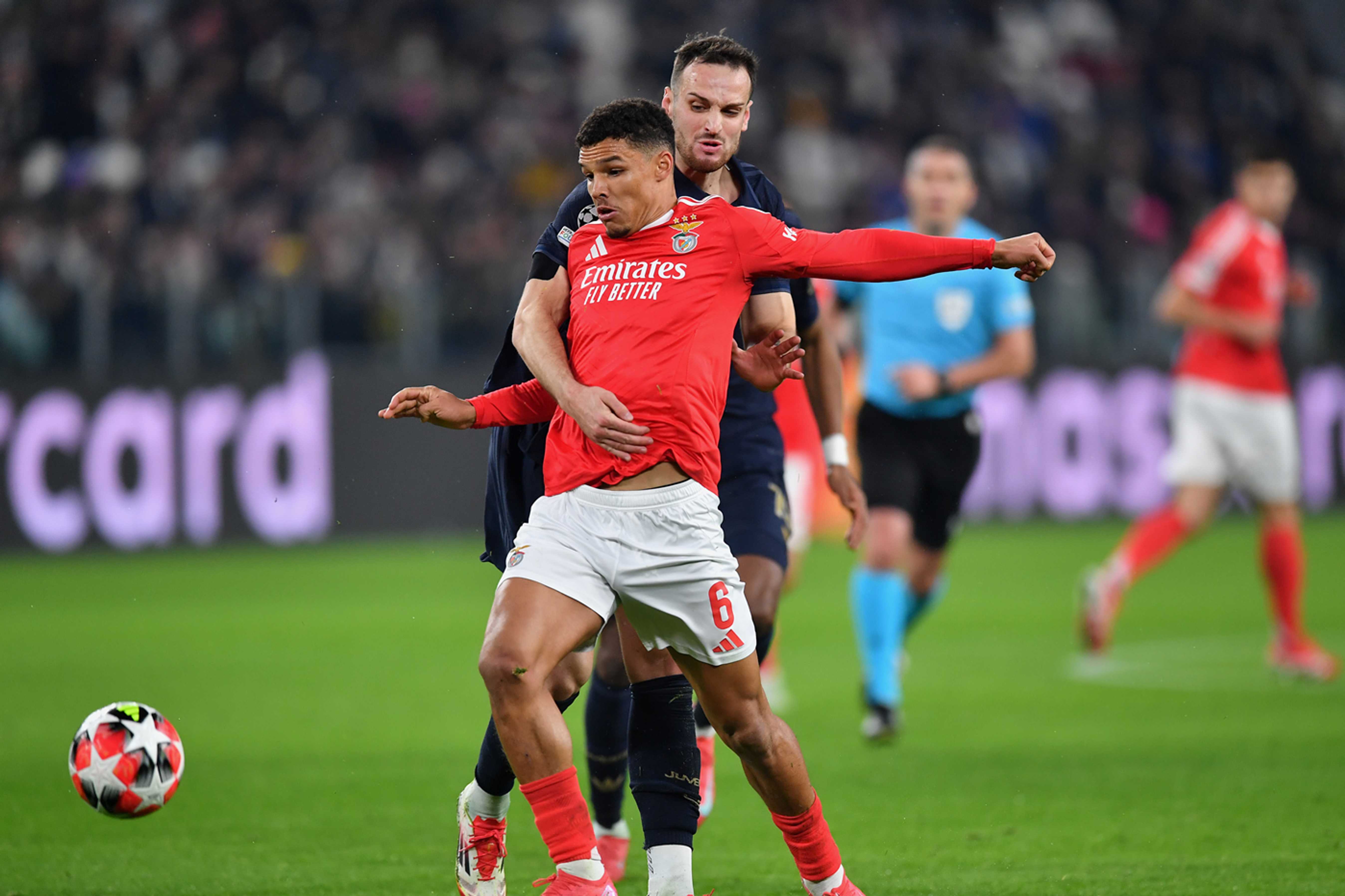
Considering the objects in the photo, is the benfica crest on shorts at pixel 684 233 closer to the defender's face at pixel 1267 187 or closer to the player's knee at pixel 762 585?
the player's knee at pixel 762 585

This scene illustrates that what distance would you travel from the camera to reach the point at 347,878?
464cm

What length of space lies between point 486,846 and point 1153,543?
18.3ft

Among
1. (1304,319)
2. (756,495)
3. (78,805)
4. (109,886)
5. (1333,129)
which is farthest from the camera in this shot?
(1333,129)

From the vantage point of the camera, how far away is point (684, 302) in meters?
3.96

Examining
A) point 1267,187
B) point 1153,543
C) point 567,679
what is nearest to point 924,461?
point 1153,543

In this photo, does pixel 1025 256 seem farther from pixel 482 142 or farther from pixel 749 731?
pixel 482 142

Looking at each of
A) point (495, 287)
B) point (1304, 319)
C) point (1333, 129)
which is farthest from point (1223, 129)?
point (495, 287)

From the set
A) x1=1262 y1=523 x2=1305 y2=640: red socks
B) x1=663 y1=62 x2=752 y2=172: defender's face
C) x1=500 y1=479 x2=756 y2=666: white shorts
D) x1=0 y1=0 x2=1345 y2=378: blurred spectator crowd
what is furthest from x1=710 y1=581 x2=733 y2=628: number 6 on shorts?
x1=0 y1=0 x2=1345 y2=378: blurred spectator crowd

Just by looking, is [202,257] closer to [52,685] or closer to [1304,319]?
[52,685]

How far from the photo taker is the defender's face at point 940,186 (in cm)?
738

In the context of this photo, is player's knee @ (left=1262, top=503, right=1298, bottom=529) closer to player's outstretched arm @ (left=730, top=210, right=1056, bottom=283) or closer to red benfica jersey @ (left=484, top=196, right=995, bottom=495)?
player's outstretched arm @ (left=730, top=210, right=1056, bottom=283)

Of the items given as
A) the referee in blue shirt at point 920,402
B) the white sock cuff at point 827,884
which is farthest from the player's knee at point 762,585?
the referee in blue shirt at point 920,402

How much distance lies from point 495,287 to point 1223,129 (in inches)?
355

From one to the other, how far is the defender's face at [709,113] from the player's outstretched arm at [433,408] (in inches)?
37.9
